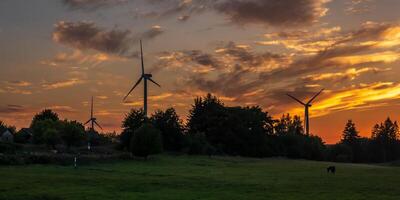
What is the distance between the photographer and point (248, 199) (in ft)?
105

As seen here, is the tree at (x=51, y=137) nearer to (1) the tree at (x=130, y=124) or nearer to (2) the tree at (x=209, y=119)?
(1) the tree at (x=130, y=124)

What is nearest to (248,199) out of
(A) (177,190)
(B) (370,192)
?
(A) (177,190)

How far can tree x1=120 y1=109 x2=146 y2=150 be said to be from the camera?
110m

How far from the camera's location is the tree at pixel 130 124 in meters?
110

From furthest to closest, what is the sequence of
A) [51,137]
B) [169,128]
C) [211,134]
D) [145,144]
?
[211,134], [169,128], [51,137], [145,144]

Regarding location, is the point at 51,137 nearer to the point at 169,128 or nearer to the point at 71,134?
the point at 71,134

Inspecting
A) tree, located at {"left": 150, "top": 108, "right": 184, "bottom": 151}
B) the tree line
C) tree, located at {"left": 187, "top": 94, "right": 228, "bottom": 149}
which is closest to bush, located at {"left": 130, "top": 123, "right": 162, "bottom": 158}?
the tree line

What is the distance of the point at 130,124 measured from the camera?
114m

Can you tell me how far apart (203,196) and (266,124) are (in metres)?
144

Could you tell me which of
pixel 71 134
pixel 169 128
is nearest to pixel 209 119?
pixel 169 128

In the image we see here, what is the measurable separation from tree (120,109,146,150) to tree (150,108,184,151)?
6.66 meters

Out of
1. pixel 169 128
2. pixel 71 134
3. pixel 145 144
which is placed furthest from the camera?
pixel 169 128

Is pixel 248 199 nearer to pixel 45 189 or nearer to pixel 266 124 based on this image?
pixel 45 189

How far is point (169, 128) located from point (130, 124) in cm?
1238
